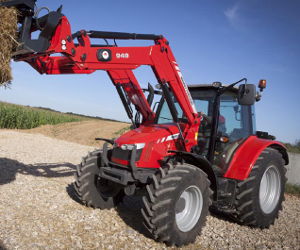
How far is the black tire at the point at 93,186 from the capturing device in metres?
4.79

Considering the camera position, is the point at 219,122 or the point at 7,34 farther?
the point at 219,122

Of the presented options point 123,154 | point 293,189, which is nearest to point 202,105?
point 123,154

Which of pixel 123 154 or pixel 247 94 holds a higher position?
pixel 247 94

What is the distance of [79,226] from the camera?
4238 millimetres

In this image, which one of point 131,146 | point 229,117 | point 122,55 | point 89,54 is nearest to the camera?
point 89,54

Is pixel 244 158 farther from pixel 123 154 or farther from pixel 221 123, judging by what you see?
pixel 123 154

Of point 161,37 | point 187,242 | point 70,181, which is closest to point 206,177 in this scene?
point 187,242

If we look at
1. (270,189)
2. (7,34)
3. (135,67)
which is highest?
(7,34)

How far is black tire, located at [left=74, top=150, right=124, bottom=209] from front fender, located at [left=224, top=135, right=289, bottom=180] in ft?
6.34

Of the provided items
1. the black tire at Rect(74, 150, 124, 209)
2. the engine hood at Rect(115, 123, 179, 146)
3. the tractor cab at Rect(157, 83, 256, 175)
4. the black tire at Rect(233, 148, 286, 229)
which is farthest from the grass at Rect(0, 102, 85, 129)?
the black tire at Rect(233, 148, 286, 229)

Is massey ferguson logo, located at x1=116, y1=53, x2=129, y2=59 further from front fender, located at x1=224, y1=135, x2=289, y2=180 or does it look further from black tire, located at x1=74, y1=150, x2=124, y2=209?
front fender, located at x1=224, y1=135, x2=289, y2=180

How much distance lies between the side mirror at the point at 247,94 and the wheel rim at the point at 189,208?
1495 mm

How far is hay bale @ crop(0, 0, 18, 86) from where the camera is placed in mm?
3562

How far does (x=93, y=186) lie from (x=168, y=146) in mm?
1407
